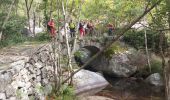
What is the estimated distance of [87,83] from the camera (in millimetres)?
20062

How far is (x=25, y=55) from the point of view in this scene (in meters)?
12.4

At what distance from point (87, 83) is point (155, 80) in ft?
19.7

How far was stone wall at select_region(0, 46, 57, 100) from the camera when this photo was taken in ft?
31.8

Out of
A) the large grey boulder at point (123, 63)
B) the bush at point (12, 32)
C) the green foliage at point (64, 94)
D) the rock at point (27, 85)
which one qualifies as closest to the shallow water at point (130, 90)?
the large grey boulder at point (123, 63)

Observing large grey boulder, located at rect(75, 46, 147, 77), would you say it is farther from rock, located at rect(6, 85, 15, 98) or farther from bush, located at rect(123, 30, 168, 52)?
rock, located at rect(6, 85, 15, 98)

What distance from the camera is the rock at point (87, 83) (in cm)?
1819

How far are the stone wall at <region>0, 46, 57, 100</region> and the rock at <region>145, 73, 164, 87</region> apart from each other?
1022 centimetres

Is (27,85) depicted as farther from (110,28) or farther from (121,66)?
(110,28)

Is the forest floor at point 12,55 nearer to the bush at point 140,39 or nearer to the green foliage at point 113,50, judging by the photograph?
the green foliage at point 113,50

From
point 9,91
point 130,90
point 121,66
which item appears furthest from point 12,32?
point 9,91

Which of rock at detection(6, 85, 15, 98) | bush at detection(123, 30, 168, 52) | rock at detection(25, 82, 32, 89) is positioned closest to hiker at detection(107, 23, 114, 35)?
bush at detection(123, 30, 168, 52)

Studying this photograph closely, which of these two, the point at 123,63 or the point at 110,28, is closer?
the point at 123,63

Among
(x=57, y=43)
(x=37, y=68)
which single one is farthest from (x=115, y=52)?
(x=37, y=68)

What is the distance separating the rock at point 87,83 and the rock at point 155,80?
3.29 meters
